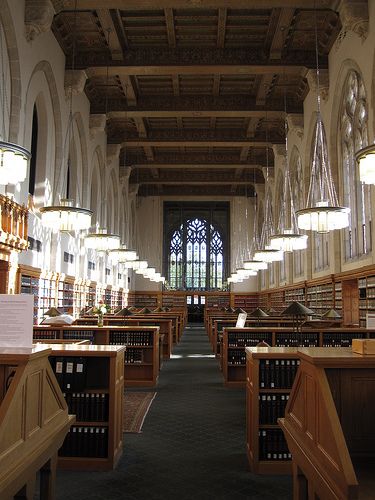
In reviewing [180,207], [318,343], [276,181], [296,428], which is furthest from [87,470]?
[180,207]

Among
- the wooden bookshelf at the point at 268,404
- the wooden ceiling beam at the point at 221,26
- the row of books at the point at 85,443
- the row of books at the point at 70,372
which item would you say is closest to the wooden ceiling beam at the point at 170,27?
the wooden ceiling beam at the point at 221,26

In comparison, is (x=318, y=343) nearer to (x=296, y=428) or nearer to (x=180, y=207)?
Result: (x=296, y=428)

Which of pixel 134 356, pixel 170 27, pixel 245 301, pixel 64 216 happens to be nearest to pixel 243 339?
pixel 134 356

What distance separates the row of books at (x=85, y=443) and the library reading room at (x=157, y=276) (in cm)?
1

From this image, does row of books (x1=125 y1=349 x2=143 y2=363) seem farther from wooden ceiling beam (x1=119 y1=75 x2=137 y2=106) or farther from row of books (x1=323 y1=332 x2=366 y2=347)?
wooden ceiling beam (x1=119 y1=75 x2=137 y2=106)

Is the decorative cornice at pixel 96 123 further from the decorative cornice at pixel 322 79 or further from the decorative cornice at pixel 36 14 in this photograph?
the decorative cornice at pixel 322 79

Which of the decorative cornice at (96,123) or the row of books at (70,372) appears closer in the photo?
the row of books at (70,372)

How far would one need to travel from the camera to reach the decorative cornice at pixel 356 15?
1116cm

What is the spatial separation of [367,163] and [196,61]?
10.6 m

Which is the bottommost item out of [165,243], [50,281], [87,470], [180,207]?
[87,470]

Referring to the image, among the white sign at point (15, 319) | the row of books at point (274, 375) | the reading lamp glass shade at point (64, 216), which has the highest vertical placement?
the reading lamp glass shade at point (64, 216)

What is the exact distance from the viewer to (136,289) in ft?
114

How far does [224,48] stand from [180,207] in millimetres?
21941

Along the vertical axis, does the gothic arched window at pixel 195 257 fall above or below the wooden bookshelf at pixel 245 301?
above
